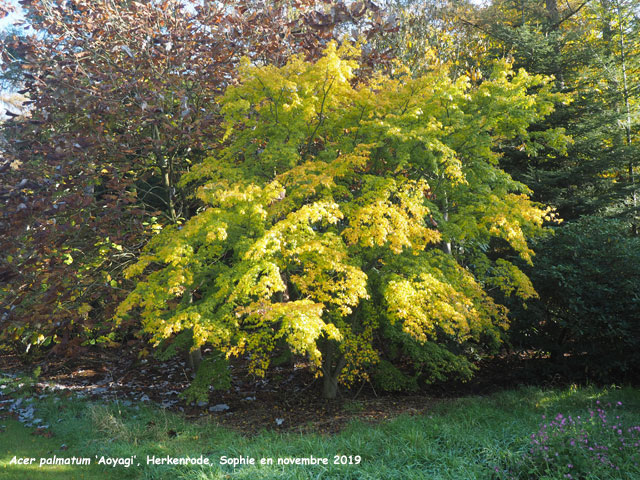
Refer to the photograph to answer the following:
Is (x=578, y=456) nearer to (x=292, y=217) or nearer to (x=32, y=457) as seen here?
(x=292, y=217)

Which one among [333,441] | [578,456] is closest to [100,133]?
[333,441]

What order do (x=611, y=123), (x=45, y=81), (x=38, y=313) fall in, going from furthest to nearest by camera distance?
(x=611, y=123) < (x=45, y=81) < (x=38, y=313)

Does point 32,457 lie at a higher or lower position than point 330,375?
lower

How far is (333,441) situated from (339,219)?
307 centimetres

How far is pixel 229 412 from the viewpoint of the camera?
7.36 metres

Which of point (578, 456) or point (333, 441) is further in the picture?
point (333, 441)

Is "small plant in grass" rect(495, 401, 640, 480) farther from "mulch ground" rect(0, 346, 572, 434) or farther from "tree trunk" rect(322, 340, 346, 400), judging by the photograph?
"tree trunk" rect(322, 340, 346, 400)

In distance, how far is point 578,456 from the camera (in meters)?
4.04

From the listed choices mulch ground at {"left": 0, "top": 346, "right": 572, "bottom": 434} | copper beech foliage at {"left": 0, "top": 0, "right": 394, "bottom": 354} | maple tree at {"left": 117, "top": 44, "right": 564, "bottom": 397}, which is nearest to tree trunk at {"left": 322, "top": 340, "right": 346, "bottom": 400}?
maple tree at {"left": 117, "top": 44, "right": 564, "bottom": 397}

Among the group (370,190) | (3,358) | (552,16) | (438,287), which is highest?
(552,16)

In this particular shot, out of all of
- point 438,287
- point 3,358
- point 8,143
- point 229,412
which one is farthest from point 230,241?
point 3,358

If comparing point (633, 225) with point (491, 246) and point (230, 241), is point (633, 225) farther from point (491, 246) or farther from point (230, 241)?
point (230, 241)

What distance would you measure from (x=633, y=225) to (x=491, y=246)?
410 cm

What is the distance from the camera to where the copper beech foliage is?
677cm
